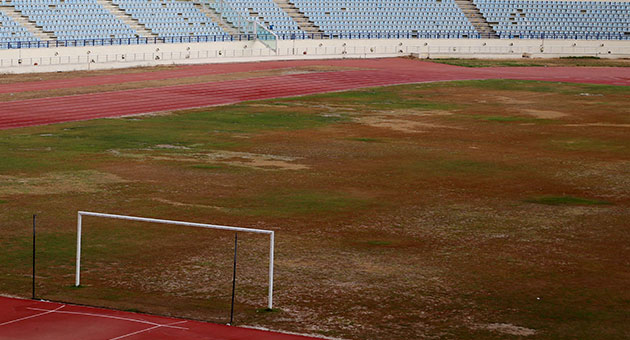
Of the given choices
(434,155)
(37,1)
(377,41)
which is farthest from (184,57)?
(434,155)

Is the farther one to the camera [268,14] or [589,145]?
[268,14]

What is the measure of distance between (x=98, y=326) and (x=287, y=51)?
47.6 meters

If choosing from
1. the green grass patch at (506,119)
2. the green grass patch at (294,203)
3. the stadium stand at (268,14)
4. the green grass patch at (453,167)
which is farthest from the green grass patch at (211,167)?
the stadium stand at (268,14)

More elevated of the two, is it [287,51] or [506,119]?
[287,51]

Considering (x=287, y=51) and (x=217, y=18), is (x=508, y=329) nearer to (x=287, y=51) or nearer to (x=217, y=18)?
(x=287, y=51)

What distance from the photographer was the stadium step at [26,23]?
46.8 m

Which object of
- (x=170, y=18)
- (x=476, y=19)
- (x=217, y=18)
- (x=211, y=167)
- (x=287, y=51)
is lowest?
(x=211, y=167)

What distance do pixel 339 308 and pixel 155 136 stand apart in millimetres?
15877

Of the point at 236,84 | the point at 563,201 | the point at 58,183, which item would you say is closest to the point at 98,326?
the point at 58,183

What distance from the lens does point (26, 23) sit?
4722 cm

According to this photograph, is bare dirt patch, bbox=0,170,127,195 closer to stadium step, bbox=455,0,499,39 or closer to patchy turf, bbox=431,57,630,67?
patchy turf, bbox=431,57,630,67

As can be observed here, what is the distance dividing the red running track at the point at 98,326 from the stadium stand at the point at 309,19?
35.0m

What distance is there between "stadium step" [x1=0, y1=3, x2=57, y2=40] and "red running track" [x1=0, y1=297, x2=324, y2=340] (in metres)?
38.5

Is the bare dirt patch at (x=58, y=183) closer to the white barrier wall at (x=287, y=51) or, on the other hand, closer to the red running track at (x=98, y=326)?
the red running track at (x=98, y=326)
